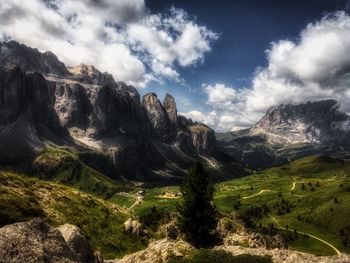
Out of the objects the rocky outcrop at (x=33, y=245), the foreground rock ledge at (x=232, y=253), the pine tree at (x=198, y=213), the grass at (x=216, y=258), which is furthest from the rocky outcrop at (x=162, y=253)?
the pine tree at (x=198, y=213)

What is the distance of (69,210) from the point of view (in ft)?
199

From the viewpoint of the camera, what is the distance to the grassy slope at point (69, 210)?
50.8 m

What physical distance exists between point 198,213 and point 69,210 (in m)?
24.9

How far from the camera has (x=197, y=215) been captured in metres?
71.8

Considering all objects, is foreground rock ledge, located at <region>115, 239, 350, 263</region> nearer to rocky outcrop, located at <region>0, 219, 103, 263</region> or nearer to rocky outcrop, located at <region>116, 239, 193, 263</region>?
rocky outcrop, located at <region>116, 239, 193, 263</region>

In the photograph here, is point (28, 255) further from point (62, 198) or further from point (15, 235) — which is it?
point (62, 198)

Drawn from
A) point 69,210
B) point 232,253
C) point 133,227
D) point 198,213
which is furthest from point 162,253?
point 198,213

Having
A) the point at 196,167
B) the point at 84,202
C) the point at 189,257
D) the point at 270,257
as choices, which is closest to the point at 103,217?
the point at 84,202

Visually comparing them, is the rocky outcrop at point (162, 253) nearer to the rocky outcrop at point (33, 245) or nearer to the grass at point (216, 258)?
the grass at point (216, 258)

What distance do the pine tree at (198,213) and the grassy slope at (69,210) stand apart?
1033 cm

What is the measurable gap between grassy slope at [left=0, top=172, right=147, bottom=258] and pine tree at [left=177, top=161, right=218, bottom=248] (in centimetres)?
1033

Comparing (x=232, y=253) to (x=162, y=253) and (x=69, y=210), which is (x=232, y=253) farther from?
(x=69, y=210)

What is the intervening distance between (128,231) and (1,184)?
23219 mm

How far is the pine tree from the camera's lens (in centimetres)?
7156
